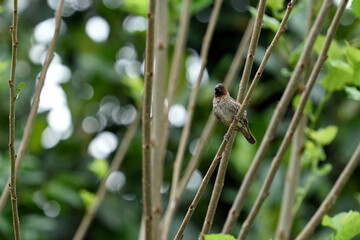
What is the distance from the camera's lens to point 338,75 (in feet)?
8.19

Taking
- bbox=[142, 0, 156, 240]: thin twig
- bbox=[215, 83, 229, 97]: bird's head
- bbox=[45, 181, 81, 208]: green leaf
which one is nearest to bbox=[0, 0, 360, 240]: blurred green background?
bbox=[45, 181, 81, 208]: green leaf

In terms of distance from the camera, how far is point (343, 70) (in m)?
2.40

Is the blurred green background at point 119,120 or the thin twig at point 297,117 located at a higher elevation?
the blurred green background at point 119,120

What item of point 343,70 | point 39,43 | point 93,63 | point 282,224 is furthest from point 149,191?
point 39,43

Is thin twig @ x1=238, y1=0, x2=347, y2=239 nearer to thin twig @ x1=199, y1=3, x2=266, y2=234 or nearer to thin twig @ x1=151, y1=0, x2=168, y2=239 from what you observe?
thin twig @ x1=199, y1=3, x2=266, y2=234

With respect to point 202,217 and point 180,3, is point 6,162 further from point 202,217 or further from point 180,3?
point 180,3

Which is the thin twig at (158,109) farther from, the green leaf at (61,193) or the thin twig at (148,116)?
the green leaf at (61,193)

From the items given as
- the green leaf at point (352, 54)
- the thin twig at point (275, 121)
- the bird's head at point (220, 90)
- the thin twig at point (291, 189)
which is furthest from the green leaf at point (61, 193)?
the green leaf at point (352, 54)

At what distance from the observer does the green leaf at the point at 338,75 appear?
7.80 ft

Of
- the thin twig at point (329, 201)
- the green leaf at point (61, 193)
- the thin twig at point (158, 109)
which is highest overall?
the green leaf at point (61, 193)

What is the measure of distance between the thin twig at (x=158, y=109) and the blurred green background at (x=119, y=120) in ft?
6.74

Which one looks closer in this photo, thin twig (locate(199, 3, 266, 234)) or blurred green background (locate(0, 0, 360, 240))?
thin twig (locate(199, 3, 266, 234))

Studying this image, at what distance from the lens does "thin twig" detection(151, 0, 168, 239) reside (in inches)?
89.9

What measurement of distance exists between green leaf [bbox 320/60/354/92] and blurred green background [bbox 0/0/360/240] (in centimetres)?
185
